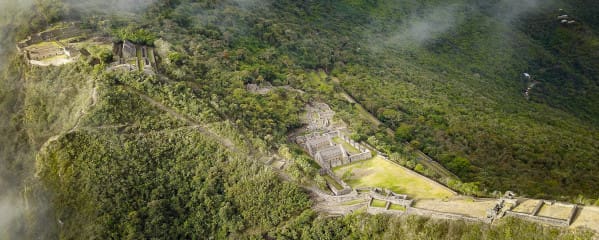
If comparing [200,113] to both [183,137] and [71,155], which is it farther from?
[71,155]

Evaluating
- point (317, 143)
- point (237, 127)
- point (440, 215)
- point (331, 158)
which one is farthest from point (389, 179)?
point (237, 127)

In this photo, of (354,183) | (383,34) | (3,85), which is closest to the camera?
(354,183)

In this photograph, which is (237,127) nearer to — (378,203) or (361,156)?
(361,156)

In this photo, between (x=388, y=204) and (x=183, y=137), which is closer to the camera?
(x=388, y=204)

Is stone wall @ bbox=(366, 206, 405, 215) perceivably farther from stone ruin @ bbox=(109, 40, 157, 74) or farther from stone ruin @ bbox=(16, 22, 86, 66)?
stone ruin @ bbox=(16, 22, 86, 66)

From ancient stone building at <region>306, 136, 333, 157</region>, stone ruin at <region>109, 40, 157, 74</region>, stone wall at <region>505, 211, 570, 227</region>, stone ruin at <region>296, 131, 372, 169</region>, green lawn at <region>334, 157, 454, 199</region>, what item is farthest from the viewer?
stone ruin at <region>109, 40, 157, 74</region>

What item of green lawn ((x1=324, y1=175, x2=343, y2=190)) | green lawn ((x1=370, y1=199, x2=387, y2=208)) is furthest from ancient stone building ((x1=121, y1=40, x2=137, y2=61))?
green lawn ((x1=370, y1=199, x2=387, y2=208))

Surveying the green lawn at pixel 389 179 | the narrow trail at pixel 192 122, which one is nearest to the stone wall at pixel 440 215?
the green lawn at pixel 389 179

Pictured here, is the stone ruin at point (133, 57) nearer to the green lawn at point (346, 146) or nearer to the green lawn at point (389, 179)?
the green lawn at point (346, 146)

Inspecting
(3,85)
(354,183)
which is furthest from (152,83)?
(354,183)
